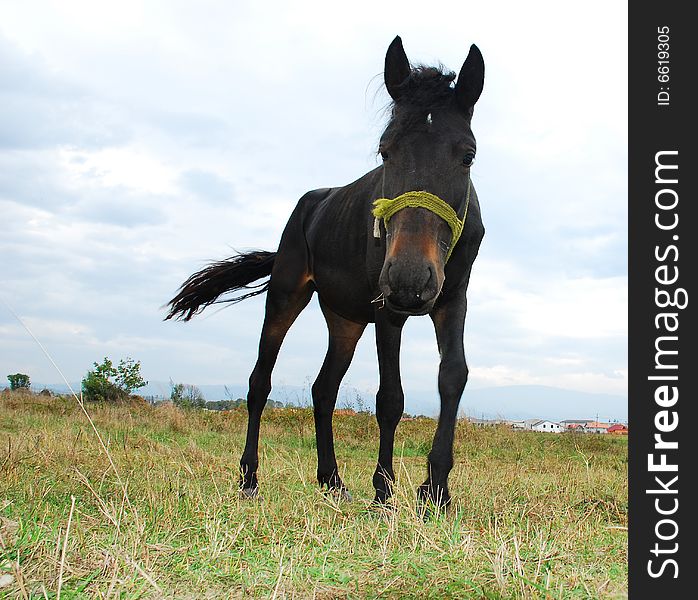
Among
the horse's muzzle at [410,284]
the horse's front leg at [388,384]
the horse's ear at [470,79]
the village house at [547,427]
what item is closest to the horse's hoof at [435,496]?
the horse's front leg at [388,384]

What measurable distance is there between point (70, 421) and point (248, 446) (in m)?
6.23

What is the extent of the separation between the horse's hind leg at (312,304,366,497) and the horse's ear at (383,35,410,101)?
2.52 meters

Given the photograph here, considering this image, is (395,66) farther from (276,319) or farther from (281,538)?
(281,538)

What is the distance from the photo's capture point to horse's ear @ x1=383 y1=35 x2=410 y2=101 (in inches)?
174

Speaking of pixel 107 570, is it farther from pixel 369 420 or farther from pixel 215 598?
pixel 369 420

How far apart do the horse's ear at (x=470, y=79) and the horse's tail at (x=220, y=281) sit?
3.58 m

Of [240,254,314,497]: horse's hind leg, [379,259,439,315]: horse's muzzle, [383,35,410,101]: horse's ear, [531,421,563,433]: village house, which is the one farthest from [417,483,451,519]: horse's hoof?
[531,421,563,433]: village house

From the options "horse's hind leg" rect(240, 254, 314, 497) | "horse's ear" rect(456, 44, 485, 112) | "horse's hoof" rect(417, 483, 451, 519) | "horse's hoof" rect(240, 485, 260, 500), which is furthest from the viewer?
"horse's hind leg" rect(240, 254, 314, 497)

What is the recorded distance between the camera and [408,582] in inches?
85.8

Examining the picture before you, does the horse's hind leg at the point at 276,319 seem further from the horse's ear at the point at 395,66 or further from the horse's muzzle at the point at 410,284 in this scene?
the horse's muzzle at the point at 410,284

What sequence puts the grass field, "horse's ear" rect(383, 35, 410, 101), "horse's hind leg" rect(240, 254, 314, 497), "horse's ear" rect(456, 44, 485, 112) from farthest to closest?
1. "horse's hind leg" rect(240, 254, 314, 497)
2. "horse's ear" rect(383, 35, 410, 101)
3. "horse's ear" rect(456, 44, 485, 112)
4. the grass field

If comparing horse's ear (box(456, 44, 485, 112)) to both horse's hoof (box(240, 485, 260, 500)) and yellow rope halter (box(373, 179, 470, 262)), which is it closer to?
yellow rope halter (box(373, 179, 470, 262))

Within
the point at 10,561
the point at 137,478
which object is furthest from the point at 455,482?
the point at 10,561
